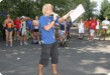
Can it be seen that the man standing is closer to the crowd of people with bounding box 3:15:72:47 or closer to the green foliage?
the crowd of people with bounding box 3:15:72:47

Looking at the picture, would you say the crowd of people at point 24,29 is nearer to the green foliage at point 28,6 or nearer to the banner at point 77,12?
the green foliage at point 28,6

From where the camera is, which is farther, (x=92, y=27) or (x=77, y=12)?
(x=92, y=27)

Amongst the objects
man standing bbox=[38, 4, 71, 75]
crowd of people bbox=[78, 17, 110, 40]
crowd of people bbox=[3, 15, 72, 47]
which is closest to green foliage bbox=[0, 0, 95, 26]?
crowd of people bbox=[3, 15, 72, 47]

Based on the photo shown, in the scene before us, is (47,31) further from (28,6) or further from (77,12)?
(28,6)

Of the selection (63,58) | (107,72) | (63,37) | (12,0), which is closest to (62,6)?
(12,0)

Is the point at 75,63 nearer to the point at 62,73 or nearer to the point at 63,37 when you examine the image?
the point at 62,73

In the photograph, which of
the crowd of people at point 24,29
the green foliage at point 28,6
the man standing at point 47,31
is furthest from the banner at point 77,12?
the green foliage at point 28,6

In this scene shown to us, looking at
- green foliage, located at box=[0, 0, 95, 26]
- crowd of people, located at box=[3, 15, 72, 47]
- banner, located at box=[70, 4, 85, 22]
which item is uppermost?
green foliage, located at box=[0, 0, 95, 26]

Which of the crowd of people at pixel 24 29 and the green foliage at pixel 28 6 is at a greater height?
the green foliage at pixel 28 6

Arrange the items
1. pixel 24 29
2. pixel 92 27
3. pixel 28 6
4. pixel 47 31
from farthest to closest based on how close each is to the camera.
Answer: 1. pixel 28 6
2. pixel 92 27
3. pixel 24 29
4. pixel 47 31

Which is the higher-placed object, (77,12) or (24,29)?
(77,12)

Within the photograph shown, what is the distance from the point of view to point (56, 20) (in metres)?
7.77

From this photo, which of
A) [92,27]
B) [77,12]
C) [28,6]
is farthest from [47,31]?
[28,6]

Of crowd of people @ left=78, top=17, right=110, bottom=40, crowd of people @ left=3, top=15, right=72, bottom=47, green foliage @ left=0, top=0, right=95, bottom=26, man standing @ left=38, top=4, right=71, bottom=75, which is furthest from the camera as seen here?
green foliage @ left=0, top=0, right=95, bottom=26
